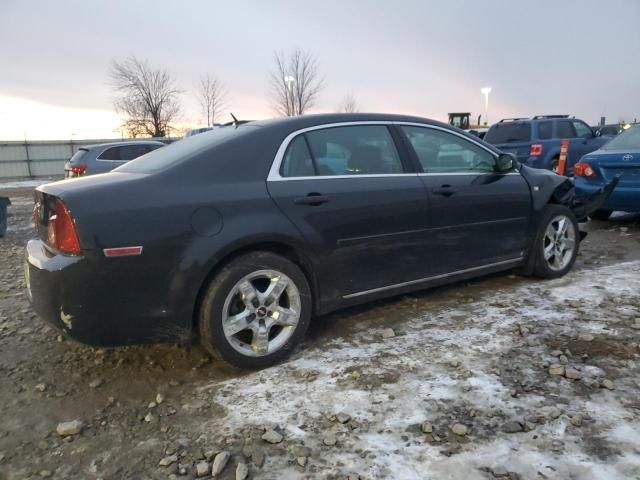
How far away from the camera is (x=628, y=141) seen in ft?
22.8

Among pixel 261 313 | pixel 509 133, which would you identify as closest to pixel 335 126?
pixel 261 313

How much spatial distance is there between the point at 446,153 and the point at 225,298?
217 centimetres

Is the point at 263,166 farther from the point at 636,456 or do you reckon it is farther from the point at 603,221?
the point at 603,221

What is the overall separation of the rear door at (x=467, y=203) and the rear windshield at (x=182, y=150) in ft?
4.35

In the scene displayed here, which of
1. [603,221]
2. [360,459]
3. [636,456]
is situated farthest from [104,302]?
[603,221]

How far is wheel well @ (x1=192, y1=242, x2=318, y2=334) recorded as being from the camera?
2.92m

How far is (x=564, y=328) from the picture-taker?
3.49m

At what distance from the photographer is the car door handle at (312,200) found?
3145 millimetres

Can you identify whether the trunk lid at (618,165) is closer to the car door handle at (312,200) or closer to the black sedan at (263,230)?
the black sedan at (263,230)

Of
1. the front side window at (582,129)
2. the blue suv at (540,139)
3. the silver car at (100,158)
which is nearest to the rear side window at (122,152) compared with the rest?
the silver car at (100,158)

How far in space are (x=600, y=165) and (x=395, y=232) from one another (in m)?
4.57

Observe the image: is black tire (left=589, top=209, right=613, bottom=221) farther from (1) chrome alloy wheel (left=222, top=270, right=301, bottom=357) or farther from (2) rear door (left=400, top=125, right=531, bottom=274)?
(1) chrome alloy wheel (left=222, top=270, right=301, bottom=357)

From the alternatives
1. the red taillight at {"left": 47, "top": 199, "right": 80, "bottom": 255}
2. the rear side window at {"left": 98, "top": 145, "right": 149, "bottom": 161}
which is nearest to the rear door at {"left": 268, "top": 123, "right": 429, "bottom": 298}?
the red taillight at {"left": 47, "top": 199, "right": 80, "bottom": 255}

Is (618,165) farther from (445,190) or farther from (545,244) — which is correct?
(445,190)
